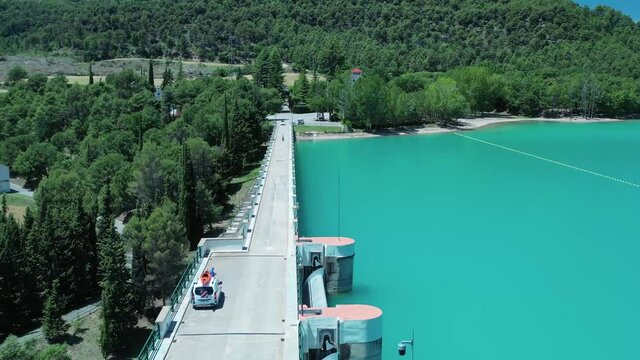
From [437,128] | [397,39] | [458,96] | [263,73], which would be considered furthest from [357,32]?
[437,128]

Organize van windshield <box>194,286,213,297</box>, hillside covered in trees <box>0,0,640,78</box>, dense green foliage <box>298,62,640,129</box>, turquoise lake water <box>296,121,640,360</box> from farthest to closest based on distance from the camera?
hillside covered in trees <box>0,0,640,78</box>
dense green foliage <box>298,62,640,129</box>
turquoise lake water <box>296,121,640,360</box>
van windshield <box>194,286,213,297</box>

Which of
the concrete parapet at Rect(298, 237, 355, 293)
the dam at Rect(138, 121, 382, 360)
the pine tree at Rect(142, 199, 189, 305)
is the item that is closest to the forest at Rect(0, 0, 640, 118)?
the concrete parapet at Rect(298, 237, 355, 293)

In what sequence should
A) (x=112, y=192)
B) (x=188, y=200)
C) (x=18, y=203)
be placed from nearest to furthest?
(x=188, y=200)
(x=112, y=192)
(x=18, y=203)

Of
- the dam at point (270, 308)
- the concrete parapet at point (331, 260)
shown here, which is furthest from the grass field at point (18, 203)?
the concrete parapet at point (331, 260)

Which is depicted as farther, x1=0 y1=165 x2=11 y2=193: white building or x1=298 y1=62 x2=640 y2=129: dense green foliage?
x1=298 y1=62 x2=640 y2=129: dense green foliage

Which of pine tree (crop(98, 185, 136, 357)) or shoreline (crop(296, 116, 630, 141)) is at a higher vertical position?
shoreline (crop(296, 116, 630, 141))

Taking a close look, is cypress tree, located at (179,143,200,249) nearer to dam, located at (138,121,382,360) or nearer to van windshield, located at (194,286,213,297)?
dam, located at (138,121,382,360)

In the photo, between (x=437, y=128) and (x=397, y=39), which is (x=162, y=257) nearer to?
(x=437, y=128)
